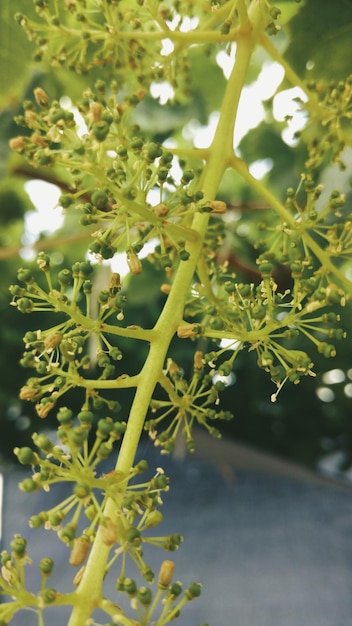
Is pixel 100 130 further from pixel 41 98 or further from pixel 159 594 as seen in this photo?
pixel 159 594

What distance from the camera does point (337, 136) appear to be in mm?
900

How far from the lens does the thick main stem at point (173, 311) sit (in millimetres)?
589

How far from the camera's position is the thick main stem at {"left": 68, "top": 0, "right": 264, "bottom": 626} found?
0.59 metres

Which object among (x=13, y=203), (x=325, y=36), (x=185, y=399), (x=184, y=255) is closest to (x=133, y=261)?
(x=184, y=255)

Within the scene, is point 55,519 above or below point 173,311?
below

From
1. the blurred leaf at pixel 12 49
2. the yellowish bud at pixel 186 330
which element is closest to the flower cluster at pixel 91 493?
the yellowish bud at pixel 186 330

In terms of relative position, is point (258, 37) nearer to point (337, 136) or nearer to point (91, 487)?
point (337, 136)

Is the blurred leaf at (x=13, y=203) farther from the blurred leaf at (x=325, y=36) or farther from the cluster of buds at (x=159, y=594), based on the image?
the cluster of buds at (x=159, y=594)

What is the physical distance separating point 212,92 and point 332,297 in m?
1.08

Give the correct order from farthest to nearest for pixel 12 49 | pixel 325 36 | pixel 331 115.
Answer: pixel 12 49
pixel 325 36
pixel 331 115

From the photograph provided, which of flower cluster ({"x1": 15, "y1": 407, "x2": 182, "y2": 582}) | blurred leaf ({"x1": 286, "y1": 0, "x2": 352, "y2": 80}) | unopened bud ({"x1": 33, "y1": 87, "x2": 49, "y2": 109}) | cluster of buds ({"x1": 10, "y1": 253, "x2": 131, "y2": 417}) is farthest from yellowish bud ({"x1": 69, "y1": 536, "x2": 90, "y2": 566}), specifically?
blurred leaf ({"x1": 286, "y1": 0, "x2": 352, "y2": 80})

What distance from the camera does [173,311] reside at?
0.68 meters

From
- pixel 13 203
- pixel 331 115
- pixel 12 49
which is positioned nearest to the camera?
pixel 331 115

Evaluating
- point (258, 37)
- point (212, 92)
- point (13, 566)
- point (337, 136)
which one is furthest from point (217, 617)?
point (212, 92)
